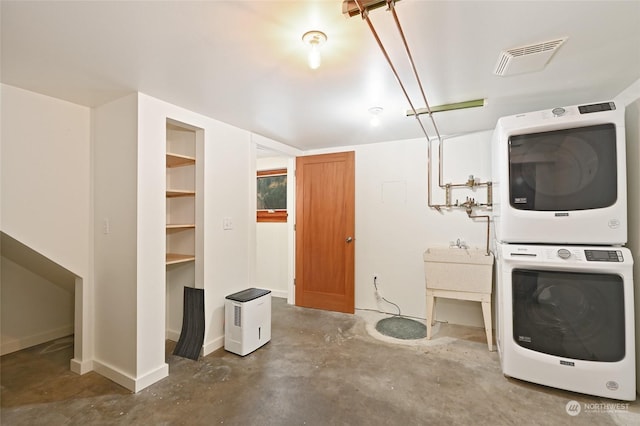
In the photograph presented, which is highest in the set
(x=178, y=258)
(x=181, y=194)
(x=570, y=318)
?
(x=181, y=194)

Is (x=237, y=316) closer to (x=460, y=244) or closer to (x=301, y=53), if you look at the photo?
(x=301, y=53)

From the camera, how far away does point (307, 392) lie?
6.77 feet

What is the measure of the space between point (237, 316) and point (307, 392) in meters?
0.94

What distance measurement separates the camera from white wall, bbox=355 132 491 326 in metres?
3.25

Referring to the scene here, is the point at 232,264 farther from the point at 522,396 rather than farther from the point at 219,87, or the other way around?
the point at 522,396

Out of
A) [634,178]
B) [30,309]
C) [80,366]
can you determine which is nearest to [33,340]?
[30,309]

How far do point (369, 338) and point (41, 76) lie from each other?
3.37m

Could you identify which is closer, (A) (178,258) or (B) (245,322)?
(B) (245,322)

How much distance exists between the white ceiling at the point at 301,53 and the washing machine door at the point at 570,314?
138cm

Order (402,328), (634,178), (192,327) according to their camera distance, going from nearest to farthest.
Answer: (634,178) < (192,327) < (402,328)

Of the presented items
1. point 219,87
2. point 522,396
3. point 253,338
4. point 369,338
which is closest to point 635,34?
point 522,396

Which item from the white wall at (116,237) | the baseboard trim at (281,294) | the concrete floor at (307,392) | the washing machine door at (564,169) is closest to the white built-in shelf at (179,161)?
the white wall at (116,237)

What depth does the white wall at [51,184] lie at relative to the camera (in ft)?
6.82

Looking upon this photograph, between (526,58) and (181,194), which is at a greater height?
(526,58)
